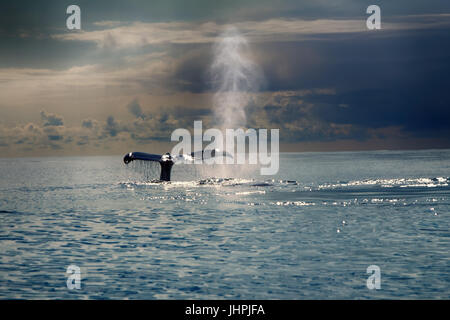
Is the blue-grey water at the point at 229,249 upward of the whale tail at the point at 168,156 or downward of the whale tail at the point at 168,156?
downward

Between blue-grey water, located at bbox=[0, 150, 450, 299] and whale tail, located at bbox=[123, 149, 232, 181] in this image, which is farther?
whale tail, located at bbox=[123, 149, 232, 181]

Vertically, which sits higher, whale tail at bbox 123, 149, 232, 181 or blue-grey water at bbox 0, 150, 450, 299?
whale tail at bbox 123, 149, 232, 181

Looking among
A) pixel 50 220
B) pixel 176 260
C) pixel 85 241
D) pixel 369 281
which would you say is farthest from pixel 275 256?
pixel 50 220

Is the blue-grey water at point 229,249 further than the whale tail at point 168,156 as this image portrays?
No

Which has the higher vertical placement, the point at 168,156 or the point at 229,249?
the point at 168,156

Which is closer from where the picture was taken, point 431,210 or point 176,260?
point 176,260

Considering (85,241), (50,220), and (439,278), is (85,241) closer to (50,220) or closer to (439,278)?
(50,220)

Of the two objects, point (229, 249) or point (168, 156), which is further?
point (168, 156)

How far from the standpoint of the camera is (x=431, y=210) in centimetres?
4881

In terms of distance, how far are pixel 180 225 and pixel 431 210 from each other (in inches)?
821

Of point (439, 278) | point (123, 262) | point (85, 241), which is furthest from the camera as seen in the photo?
point (85, 241)
